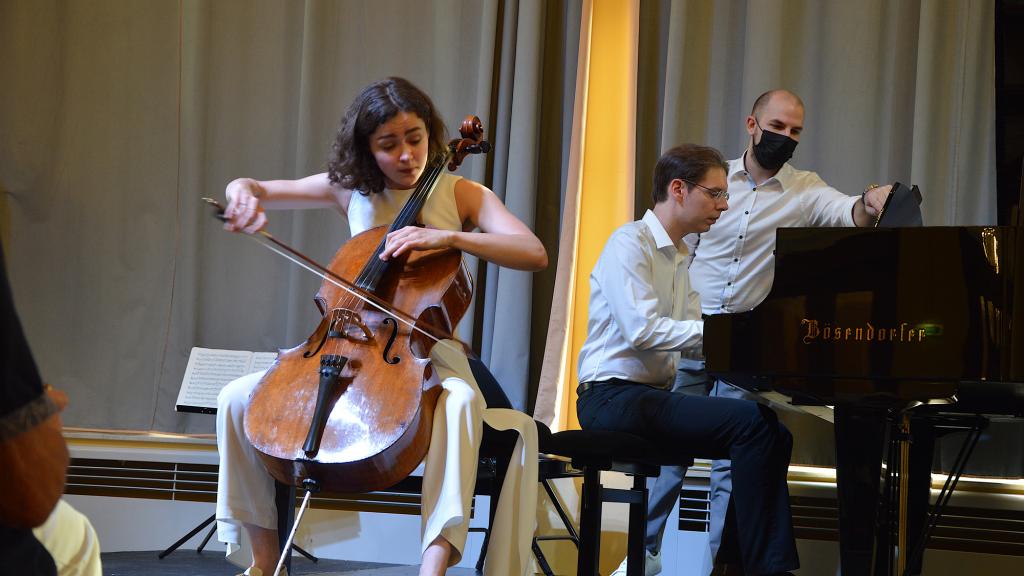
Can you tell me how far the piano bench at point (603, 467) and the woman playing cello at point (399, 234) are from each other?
0.28 meters

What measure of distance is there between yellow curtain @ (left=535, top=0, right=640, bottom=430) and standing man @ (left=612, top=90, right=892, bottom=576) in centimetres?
51

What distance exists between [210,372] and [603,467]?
5.02 feet

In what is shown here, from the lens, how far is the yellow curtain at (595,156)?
12.0ft

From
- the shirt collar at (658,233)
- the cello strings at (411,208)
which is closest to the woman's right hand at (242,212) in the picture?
the cello strings at (411,208)

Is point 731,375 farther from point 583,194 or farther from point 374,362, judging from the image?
point 583,194

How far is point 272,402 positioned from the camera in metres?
2.02

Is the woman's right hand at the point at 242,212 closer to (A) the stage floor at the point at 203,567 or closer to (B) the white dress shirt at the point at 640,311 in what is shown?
(B) the white dress shirt at the point at 640,311

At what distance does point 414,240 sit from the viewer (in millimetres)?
2164

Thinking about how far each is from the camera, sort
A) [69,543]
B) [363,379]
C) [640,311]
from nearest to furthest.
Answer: [69,543], [363,379], [640,311]

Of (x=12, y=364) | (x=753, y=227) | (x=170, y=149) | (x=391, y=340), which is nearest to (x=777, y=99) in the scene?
(x=753, y=227)

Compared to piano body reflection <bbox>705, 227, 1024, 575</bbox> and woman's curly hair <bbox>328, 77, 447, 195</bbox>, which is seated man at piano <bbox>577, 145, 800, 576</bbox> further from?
woman's curly hair <bbox>328, 77, 447, 195</bbox>

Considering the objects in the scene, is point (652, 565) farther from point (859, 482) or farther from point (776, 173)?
point (776, 173)

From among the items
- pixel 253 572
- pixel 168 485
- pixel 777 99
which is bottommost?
pixel 168 485

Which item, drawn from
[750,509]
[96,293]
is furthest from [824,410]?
[96,293]
